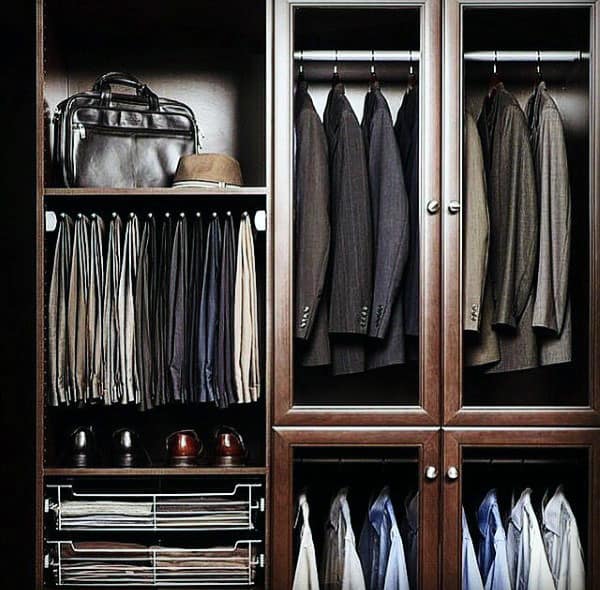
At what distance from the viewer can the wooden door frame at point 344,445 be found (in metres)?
2.71

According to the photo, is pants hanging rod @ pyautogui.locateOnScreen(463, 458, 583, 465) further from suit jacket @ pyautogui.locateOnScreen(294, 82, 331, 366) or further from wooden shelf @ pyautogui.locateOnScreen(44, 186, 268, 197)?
wooden shelf @ pyautogui.locateOnScreen(44, 186, 268, 197)

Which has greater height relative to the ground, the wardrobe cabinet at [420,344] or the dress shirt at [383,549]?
the wardrobe cabinet at [420,344]

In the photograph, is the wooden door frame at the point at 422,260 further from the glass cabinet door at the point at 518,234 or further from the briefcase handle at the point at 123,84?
the briefcase handle at the point at 123,84

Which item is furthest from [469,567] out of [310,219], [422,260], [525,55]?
[525,55]

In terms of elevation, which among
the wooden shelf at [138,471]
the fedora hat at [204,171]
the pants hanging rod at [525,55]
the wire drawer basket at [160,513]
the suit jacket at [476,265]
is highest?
the pants hanging rod at [525,55]

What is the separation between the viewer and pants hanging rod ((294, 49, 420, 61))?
2742 mm

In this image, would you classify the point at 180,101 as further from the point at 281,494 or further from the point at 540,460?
the point at 540,460

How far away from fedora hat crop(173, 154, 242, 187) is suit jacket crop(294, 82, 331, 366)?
225 mm

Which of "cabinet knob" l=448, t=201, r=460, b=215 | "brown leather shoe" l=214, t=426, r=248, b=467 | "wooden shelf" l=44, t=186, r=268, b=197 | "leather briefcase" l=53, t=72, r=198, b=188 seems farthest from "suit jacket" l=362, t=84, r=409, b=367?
"leather briefcase" l=53, t=72, r=198, b=188

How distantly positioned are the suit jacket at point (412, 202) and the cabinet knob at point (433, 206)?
0.11ft

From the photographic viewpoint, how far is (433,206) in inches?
106
